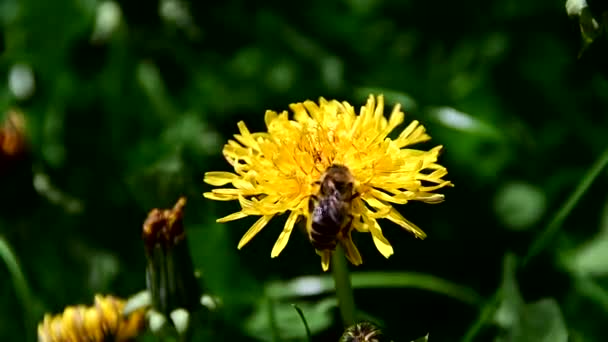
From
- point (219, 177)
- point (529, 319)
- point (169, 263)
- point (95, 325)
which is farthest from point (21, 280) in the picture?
point (529, 319)

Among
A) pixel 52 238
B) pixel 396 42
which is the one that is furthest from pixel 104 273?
pixel 396 42

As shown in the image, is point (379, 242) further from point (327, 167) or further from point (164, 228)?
point (164, 228)

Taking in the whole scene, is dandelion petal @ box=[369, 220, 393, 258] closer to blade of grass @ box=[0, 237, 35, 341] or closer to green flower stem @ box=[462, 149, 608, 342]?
green flower stem @ box=[462, 149, 608, 342]

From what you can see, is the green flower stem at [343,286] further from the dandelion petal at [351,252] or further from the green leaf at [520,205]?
the green leaf at [520,205]

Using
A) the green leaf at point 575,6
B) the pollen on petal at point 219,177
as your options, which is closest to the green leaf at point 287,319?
the pollen on petal at point 219,177

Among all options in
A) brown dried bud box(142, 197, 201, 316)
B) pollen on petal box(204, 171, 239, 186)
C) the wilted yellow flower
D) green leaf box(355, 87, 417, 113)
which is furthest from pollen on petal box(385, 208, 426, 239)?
green leaf box(355, 87, 417, 113)

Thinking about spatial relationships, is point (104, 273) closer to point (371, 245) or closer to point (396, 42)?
point (371, 245)
